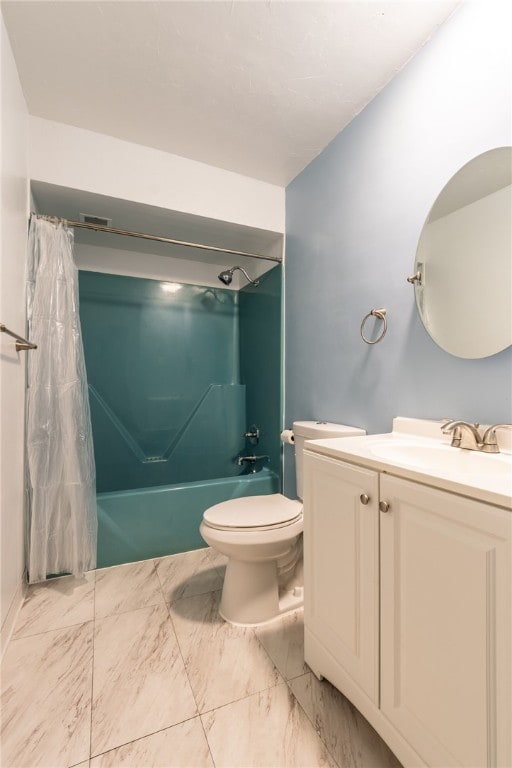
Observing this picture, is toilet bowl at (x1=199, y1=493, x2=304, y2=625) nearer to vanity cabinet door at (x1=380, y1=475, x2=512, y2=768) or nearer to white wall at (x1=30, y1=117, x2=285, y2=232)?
vanity cabinet door at (x1=380, y1=475, x2=512, y2=768)

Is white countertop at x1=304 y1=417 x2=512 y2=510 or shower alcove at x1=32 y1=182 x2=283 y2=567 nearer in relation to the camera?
white countertop at x1=304 y1=417 x2=512 y2=510

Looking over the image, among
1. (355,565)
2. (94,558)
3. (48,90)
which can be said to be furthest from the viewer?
(94,558)

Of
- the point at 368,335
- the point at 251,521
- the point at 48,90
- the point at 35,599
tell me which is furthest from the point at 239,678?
the point at 48,90

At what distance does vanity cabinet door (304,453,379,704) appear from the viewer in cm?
88

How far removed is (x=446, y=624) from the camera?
2.25 feet

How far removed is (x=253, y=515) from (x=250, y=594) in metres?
0.31

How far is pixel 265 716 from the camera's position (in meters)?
1.01

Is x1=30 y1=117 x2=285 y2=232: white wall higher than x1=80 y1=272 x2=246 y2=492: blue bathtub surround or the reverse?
higher

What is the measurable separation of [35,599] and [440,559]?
172 centimetres

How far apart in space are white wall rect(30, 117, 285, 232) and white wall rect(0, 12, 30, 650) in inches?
4.4

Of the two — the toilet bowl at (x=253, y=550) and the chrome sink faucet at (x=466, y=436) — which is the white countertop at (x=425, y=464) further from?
the toilet bowl at (x=253, y=550)

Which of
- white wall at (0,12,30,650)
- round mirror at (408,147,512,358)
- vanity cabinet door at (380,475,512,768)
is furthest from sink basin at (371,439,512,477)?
white wall at (0,12,30,650)

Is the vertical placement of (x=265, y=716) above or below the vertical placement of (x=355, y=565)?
below

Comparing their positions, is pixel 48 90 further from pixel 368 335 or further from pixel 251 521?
pixel 251 521
